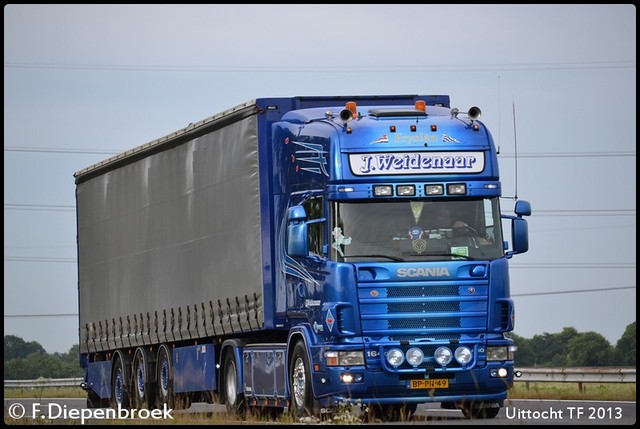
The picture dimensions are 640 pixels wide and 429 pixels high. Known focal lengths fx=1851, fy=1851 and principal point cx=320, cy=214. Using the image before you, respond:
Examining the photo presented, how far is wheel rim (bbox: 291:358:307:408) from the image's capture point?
2639cm

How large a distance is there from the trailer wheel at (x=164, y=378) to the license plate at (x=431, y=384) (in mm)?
8016

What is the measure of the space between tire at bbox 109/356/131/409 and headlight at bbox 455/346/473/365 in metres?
11.0

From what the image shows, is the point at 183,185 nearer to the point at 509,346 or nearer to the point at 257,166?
the point at 257,166

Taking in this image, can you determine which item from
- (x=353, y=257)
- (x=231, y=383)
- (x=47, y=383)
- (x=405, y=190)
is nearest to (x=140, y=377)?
(x=231, y=383)

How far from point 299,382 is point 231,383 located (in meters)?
3.26

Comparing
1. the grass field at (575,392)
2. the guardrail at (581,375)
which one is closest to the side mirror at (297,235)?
the grass field at (575,392)

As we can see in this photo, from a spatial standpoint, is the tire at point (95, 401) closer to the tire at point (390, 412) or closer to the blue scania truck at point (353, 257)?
the blue scania truck at point (353, 257)

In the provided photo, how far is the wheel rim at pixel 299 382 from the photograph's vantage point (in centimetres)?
2639

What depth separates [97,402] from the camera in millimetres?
37781

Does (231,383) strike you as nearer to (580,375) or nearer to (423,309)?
(423,309)

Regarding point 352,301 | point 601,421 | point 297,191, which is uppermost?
point 297,191

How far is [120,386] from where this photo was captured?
117ft

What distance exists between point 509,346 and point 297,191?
379 centimetres

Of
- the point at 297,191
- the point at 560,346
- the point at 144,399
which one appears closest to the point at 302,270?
the point at 297,191
